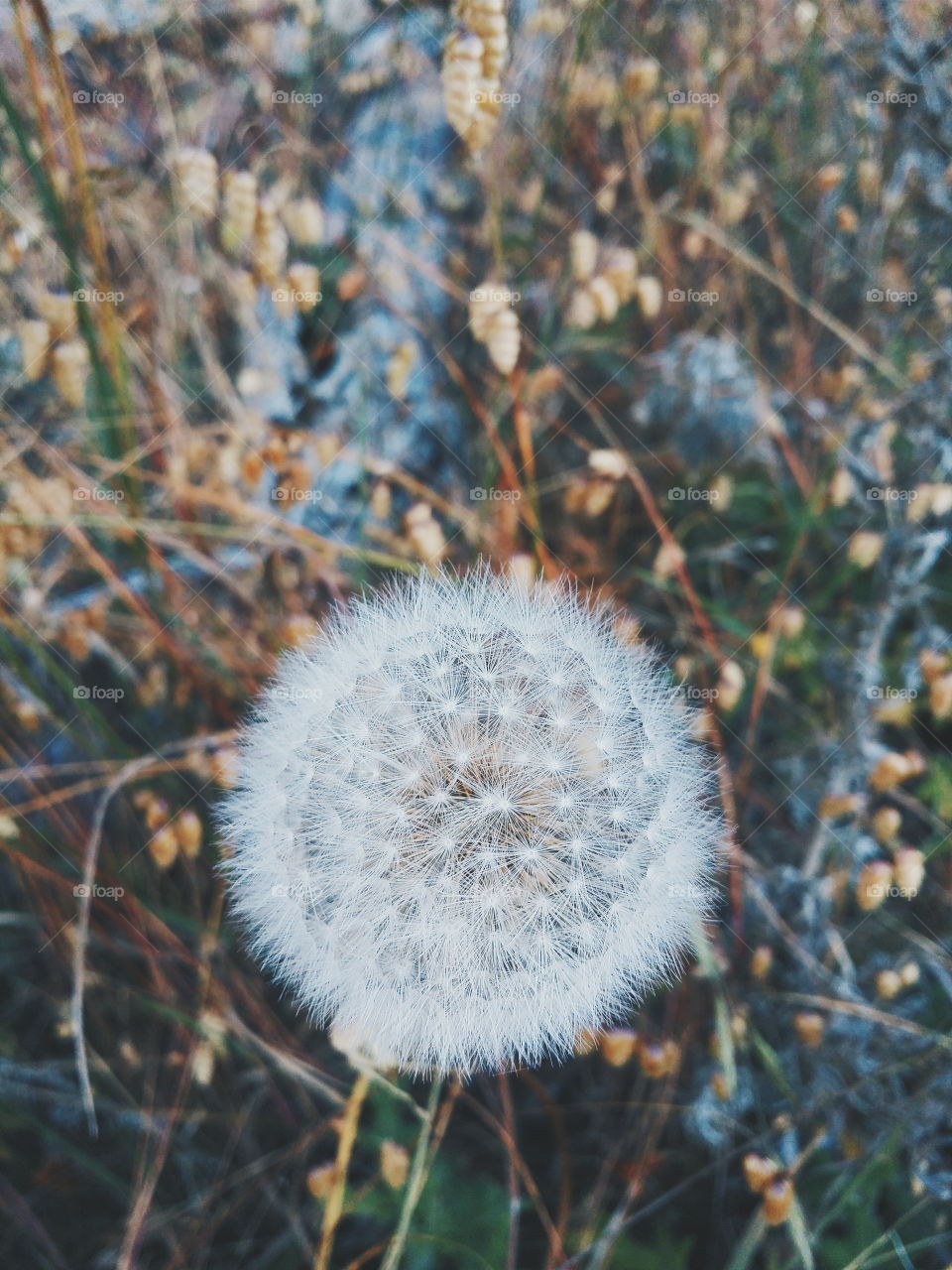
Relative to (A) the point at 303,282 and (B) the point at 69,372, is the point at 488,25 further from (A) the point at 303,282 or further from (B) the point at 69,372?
(B) the point at 69,372

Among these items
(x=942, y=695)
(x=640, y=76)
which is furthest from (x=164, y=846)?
(x=640, y=76)

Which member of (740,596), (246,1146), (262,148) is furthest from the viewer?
(262,148)

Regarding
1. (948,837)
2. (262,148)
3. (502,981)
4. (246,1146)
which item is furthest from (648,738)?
(262,148)

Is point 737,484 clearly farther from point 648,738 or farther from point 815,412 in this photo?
point 648,738

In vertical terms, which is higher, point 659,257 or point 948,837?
point 659,257

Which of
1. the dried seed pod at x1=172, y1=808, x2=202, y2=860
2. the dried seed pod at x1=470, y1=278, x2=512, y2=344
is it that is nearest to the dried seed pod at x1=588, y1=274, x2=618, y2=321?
the dried seed pod at x1=470, y1=278, x2=512, y2=344

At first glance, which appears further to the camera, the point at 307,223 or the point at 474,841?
the point at 307,223
